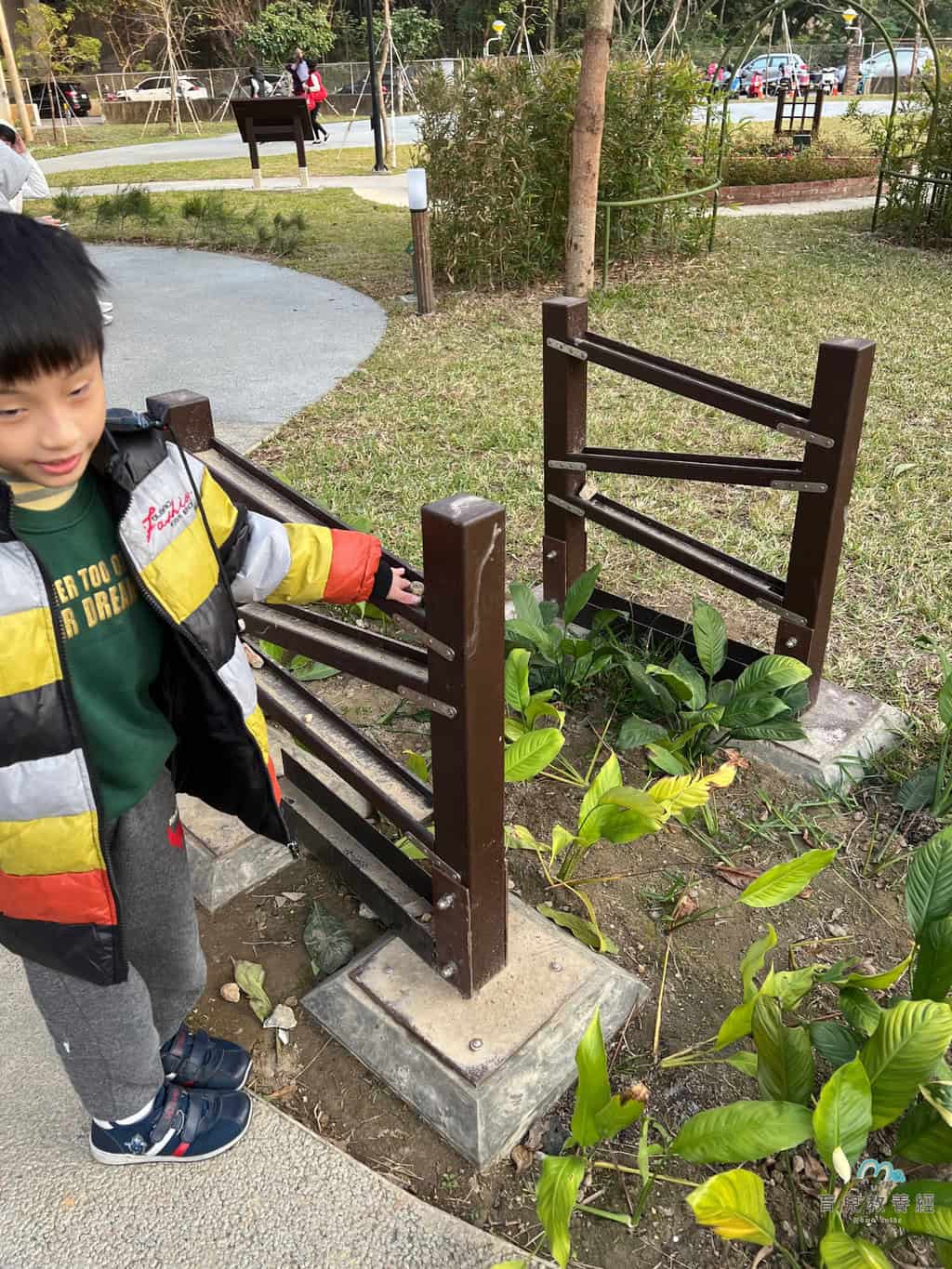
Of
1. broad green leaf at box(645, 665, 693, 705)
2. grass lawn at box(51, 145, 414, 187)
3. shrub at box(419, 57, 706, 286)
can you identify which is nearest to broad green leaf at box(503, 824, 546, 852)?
broad green leaf at box(645, 665, 693, 705)

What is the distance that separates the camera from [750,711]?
7.86ft

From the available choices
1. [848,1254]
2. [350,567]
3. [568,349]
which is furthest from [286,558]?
[568,349]

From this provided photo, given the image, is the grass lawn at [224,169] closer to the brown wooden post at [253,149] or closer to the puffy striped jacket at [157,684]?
the brown wooden post at [253,149]

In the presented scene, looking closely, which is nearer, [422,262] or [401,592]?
[401,592]

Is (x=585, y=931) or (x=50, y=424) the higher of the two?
(x=50, y=424)

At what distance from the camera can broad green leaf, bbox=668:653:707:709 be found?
2.47 meters

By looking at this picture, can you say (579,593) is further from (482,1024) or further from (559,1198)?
(559,1198)

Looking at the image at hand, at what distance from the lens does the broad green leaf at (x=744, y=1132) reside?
134 centimetres

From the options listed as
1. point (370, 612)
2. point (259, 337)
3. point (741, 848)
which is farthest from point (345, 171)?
point (741, 848)

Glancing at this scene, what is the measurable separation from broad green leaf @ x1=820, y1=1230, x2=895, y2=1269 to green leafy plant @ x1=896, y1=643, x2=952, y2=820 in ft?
4.04

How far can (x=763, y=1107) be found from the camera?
1.38 m

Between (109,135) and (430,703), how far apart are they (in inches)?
1137

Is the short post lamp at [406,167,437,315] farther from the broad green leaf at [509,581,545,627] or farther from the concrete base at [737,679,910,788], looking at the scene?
the concrete base at [737,679,910,788]

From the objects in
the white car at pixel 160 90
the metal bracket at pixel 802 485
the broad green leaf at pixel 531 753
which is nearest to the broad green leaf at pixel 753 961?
the broad green leaf at pixel 531 753
